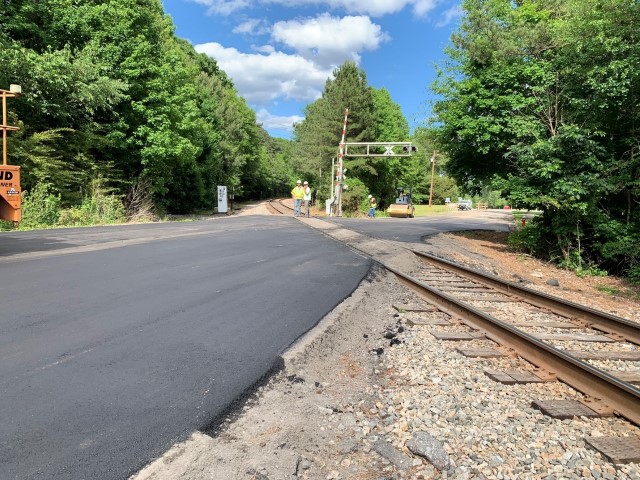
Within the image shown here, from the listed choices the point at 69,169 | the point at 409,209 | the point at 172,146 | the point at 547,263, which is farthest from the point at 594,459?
the point at 409,209

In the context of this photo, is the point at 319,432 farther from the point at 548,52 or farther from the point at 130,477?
the point at 548,52

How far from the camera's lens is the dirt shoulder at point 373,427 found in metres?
2.68

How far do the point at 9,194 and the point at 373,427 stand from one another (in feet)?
24.8

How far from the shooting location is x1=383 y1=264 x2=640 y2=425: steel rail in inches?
134

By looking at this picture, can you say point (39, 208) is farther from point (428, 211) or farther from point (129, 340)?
point (428, 211)

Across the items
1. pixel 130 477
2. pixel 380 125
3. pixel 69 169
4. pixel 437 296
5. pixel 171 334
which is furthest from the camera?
pixel 380 125

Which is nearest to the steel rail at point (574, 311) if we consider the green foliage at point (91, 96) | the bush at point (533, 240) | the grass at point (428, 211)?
the bush at point (533, 240)

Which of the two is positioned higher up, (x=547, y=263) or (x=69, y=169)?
(x=69, y=169)

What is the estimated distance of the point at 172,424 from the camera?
3008 mm

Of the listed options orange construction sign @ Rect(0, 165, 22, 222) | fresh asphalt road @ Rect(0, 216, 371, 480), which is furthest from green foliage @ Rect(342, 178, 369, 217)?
orange construction sign @ Rect(0, 165, 22, 222)

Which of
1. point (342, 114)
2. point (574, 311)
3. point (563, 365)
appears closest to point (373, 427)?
point (563, 365)

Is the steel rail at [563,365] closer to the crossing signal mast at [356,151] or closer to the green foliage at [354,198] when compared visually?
the crossing signal mast at [356,151]

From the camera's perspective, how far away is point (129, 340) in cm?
450

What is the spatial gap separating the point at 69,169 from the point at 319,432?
2052 cm
